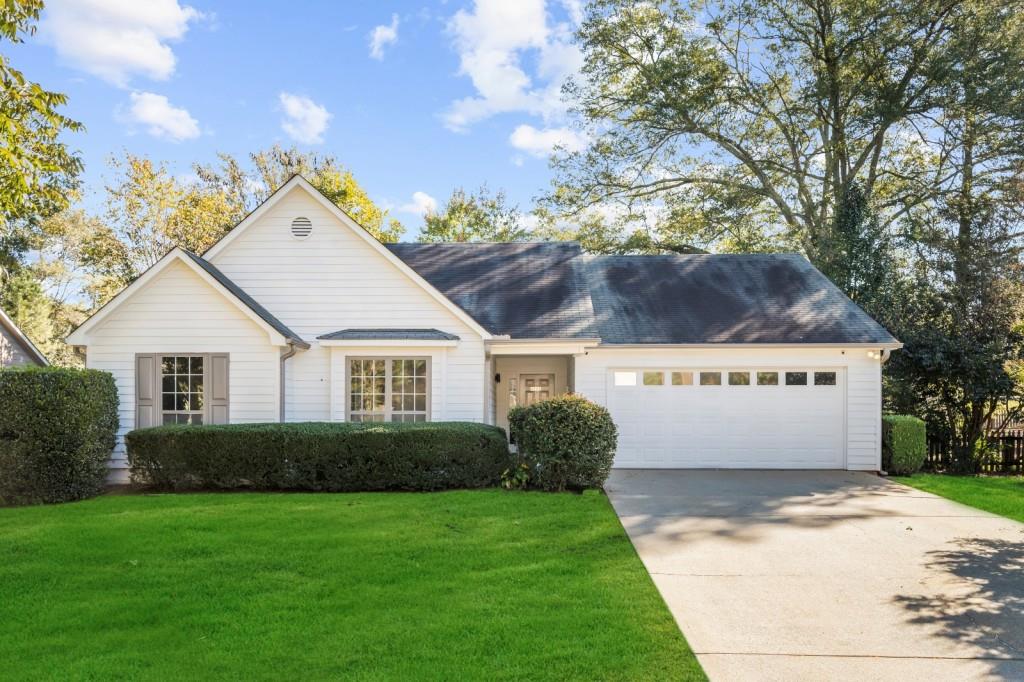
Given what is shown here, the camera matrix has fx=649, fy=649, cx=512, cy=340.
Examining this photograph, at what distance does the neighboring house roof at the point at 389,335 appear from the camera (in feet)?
40.6

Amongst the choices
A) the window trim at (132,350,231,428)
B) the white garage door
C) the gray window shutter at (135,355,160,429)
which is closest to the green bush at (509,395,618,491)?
the white garage door

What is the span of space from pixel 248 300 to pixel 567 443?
6.80m

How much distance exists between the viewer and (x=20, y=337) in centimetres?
1705

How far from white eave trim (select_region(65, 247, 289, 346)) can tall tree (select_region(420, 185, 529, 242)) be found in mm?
26313

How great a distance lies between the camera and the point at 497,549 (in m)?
6.94

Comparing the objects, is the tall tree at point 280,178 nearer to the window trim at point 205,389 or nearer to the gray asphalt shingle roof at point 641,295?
the gray asphalt shingle roof at point 641,295

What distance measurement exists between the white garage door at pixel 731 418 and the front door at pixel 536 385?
3273mm

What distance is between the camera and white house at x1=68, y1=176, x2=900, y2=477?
12.1 metres

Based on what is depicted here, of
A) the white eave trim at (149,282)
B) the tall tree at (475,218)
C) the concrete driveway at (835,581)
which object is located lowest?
the concrete driveway at (835,581)

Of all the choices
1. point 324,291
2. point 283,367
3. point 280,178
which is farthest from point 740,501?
point 280,178

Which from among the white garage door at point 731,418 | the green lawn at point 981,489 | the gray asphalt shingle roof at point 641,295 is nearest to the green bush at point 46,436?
the gray asphalt shingle roof at point 641,295

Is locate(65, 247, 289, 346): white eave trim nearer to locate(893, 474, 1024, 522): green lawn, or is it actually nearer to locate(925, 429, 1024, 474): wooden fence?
locate(893, 474, 1024, 522): green lawn

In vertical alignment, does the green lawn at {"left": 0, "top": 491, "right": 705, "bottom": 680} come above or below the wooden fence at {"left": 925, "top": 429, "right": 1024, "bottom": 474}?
above

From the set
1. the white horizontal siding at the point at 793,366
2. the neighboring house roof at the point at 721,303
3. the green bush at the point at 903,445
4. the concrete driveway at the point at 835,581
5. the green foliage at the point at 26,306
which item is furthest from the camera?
the green foliage at the point at 26,306
